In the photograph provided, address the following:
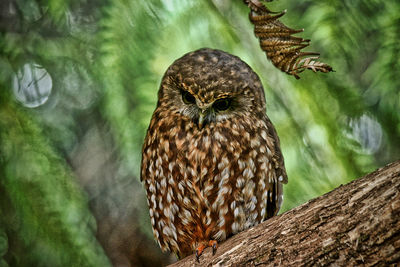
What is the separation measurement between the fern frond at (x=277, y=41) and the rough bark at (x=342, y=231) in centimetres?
82

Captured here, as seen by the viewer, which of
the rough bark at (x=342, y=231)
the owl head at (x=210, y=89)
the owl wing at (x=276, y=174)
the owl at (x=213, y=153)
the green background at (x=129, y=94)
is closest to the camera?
the rough bark at (x=342, y=231)

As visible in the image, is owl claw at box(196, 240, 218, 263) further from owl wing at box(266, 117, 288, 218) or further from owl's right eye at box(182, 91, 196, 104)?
owl's right eye at box(182, 91, 196, 104)

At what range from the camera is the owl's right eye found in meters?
1.94

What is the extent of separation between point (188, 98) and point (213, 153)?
0.27 meters

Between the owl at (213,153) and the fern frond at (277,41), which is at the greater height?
the fern frond at (277,41)

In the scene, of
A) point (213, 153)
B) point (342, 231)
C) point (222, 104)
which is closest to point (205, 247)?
point (213, 153)

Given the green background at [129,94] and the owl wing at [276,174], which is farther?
the green background at [129,94]

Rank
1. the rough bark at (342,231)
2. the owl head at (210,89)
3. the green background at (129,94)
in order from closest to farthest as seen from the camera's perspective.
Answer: the rough bark at (342,231) → the owl head at (210,89) → the green background at (129,94)

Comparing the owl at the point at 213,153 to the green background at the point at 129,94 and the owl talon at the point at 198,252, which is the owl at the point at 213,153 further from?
the green background at the point at 129,94

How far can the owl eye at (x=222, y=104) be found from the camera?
1.95 metres

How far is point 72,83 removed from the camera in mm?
2404

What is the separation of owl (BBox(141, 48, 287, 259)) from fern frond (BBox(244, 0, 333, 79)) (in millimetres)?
252

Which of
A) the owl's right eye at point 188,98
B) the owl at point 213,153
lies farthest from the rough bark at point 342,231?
the owl's right eye at point 188,98

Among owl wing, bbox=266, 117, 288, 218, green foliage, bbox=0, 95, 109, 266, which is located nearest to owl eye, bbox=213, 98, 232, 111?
owl wing, bbox=266, 117, 288, 218
